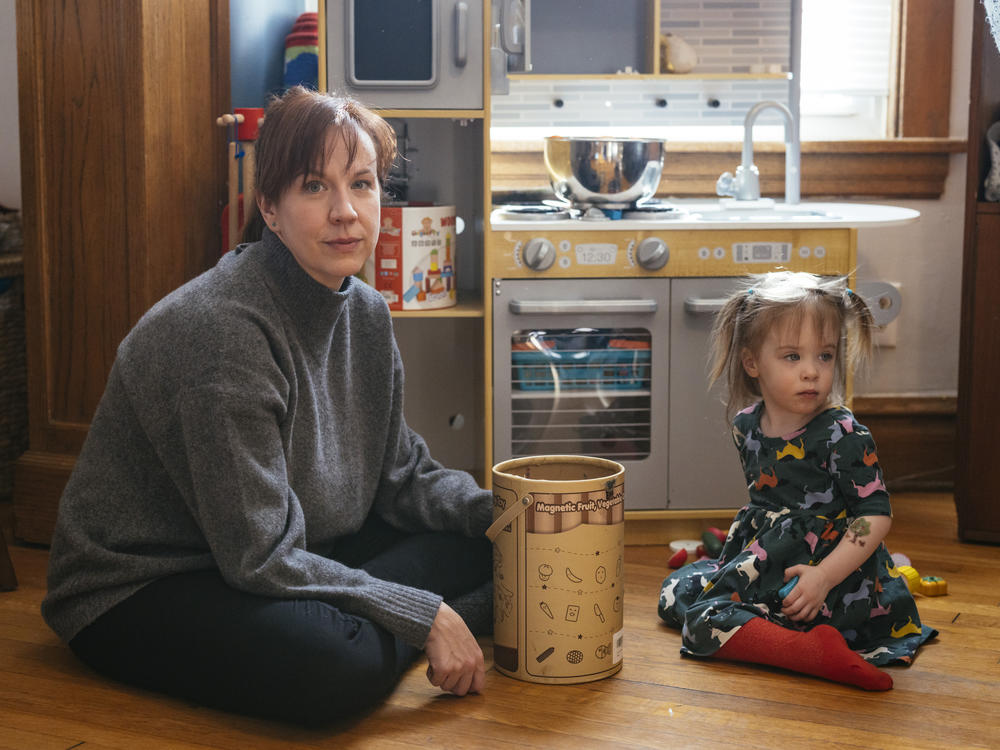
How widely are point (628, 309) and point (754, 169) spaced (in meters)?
0.50

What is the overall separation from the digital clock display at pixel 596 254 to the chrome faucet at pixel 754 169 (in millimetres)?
416

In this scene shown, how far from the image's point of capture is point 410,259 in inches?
92.7

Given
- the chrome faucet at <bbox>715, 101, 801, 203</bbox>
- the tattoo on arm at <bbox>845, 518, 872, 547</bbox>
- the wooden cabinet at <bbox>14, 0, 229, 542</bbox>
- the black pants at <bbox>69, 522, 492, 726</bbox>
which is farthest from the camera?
the chrome faucet at <bbox>715, 101, 801, 203</bbox>

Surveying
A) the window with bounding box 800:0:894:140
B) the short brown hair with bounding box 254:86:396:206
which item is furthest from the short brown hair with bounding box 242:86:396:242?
the window with bounding box 800:0:894:140

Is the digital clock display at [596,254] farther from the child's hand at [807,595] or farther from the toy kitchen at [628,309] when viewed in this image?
the child's hand at [807,595]

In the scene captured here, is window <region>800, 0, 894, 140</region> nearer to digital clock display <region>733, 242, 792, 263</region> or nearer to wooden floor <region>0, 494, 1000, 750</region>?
digital clock display <region>733, 242, 792, 263</region>

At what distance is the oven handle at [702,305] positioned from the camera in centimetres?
229

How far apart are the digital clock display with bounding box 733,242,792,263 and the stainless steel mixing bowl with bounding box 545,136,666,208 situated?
24 centimetres

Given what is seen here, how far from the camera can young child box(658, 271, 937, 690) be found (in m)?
1.73

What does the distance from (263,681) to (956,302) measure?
80.9 inches

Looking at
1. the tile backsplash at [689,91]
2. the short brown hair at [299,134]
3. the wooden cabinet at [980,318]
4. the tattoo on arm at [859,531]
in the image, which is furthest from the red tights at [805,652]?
the tile backsplash at [689,91]

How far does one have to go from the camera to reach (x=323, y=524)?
171 centimetres

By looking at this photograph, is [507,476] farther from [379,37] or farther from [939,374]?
[939,374]

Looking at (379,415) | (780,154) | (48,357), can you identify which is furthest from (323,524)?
(780,154)
